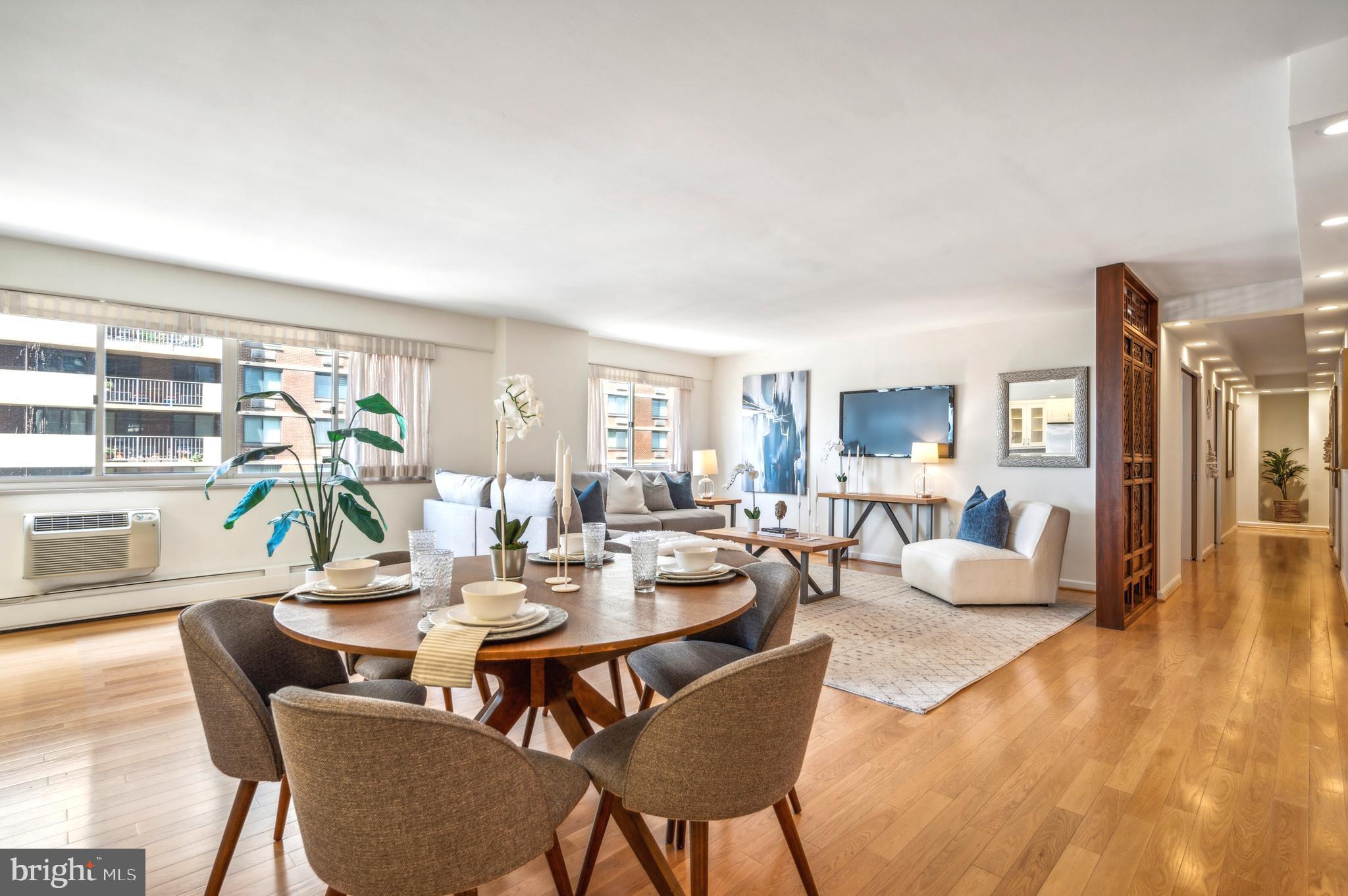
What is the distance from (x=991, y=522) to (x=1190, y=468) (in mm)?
3530

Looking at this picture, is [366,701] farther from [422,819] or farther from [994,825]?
[994,825]

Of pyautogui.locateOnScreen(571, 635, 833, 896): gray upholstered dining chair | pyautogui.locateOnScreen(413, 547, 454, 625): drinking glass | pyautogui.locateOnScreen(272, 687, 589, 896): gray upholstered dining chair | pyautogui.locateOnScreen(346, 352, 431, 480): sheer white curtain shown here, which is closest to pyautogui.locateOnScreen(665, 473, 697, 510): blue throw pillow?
pyautogui.locateOnScreen(346, 352, 431, 480): sheer white curtain

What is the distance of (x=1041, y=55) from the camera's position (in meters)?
2.04

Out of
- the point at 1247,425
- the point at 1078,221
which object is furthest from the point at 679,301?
the point at 1247,425

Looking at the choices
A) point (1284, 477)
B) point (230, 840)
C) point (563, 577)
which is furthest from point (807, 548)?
point (1284, 477)

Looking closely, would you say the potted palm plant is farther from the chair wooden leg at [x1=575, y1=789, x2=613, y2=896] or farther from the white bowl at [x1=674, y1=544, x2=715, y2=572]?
the chair wooden leg at [x1=575, y1=789, x2=613, y2=896]

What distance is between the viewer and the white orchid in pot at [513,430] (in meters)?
1.73

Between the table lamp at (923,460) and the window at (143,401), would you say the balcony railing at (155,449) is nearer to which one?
the window at (143,401)

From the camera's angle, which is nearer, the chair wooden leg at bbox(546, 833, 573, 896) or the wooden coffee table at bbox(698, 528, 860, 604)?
the chair wooden leg at bbox(546, 833, 573, 896)

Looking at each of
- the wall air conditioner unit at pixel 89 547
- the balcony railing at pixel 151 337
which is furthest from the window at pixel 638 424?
the wall air conditioner unit at pixel 89 547

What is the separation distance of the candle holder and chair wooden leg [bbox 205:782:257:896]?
2.74ft

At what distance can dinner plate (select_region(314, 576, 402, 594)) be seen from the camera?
70.2 inches

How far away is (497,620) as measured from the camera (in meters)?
1.41

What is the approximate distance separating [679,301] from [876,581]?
9.66 ft
